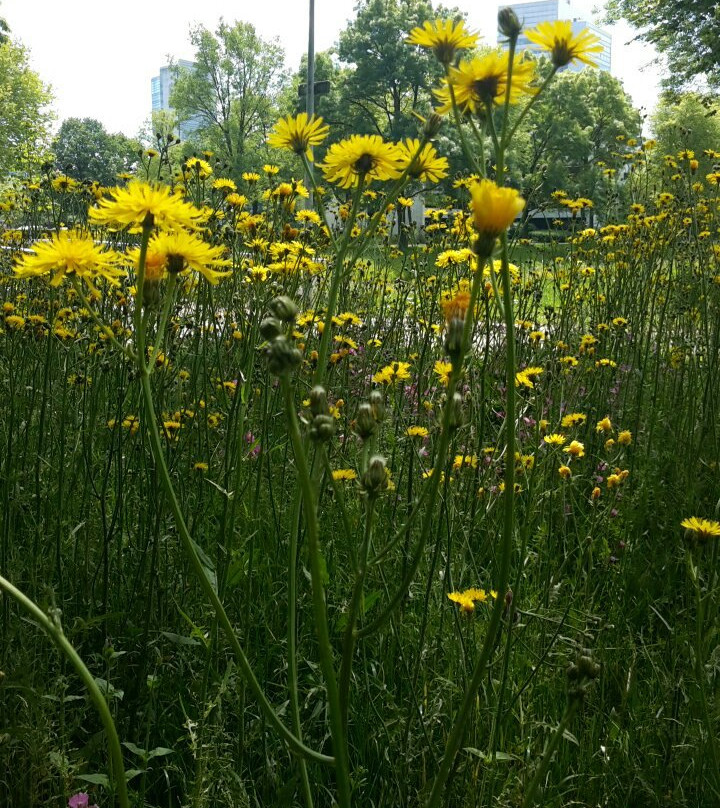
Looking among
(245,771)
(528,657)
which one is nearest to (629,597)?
(528,657)

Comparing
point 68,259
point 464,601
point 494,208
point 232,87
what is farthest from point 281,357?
point 232,87

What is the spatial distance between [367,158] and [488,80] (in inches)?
9.5

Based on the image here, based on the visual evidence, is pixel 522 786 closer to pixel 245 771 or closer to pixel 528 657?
pixel 528 657

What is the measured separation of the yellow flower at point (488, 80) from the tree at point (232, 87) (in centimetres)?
3681

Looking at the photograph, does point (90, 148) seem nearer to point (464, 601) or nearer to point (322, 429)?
point (464, 601)

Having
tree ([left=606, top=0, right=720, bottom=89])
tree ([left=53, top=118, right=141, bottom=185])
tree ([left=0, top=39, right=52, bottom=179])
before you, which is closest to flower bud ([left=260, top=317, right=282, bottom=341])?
tree ([left=606, top=0, right=720, bottom=89])

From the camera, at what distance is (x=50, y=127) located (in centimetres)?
2883

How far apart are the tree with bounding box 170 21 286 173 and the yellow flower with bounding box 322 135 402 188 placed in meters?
36.6

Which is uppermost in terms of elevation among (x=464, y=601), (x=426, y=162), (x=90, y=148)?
(x=90, y=148)

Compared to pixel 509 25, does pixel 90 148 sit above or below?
above

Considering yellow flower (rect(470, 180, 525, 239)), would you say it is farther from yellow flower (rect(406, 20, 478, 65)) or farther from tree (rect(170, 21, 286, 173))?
tree (rect(170, 21, 286, 173))

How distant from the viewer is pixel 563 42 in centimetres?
102

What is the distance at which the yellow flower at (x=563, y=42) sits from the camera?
1017 mm

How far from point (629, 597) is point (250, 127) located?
37.7 meters
